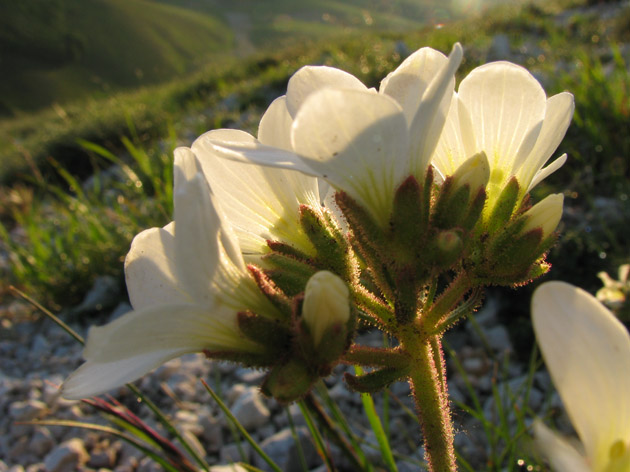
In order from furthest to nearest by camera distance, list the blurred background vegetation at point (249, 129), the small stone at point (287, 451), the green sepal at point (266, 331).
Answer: the blurred background vegetation at point (249, 129) < the small stone at point (287, 451) < the green sepal at point (266, 331)

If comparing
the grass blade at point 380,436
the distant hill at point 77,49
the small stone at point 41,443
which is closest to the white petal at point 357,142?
the grass blade at point 380,436

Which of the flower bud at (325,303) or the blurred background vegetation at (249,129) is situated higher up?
the flower bud at (325,303)

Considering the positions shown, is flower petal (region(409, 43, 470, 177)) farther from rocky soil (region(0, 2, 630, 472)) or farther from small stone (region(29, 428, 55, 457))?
small stone (region(29, 428, 55, 457))

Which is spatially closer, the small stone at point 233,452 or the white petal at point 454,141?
the white petal at point 454,141

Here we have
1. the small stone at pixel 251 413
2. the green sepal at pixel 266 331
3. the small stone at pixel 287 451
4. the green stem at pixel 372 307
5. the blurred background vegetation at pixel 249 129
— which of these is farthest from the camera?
the blurred background vegetation at pixel 249 129

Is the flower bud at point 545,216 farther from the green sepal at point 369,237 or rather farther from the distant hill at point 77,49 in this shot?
→ the distant hill at point 77,49

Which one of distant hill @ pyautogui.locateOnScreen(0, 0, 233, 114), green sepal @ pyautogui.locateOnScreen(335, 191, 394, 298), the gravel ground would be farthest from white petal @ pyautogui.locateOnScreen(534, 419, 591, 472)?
distant hill @ pyautogui.locateOnScreen(0, 0, 233, 114)

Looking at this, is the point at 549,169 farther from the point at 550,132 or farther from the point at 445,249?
the point at 445,249

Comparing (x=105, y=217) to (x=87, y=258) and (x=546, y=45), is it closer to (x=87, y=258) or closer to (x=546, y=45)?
(x=87, y=258)
